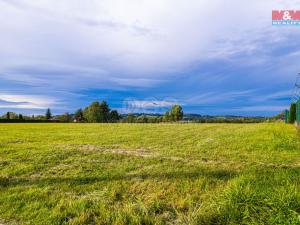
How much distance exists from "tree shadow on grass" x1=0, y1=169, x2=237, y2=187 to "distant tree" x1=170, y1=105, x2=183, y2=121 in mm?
50102

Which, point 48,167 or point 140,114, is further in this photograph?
point 140,114

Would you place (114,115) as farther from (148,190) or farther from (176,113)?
(148,190)

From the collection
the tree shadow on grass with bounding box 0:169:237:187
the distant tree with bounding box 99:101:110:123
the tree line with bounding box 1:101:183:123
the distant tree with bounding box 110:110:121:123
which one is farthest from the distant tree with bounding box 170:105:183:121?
the tree shadow on grass with bounding box 0:169:237:187

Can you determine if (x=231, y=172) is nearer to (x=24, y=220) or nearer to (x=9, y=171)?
(x=24, y=220)

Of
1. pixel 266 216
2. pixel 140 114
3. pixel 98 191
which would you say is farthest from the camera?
pixel 140 114

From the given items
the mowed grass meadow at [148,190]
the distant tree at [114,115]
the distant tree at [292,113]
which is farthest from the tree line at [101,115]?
the mowed grass meadow at [148,190]

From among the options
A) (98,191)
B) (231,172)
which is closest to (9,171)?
(98,191)

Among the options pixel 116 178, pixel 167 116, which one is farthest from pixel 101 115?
pixel 116 178

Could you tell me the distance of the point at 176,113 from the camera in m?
55.6

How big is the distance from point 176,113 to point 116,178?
51514mm

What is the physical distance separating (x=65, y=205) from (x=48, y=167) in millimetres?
2482

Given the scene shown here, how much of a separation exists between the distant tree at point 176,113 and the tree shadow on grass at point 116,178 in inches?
1973

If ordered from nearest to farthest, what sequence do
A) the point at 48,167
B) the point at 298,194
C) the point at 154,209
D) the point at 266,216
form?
the point at 266,216, the point at 298,194, the point at 154,209, the point at 48,167

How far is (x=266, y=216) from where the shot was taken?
255 centimetres
